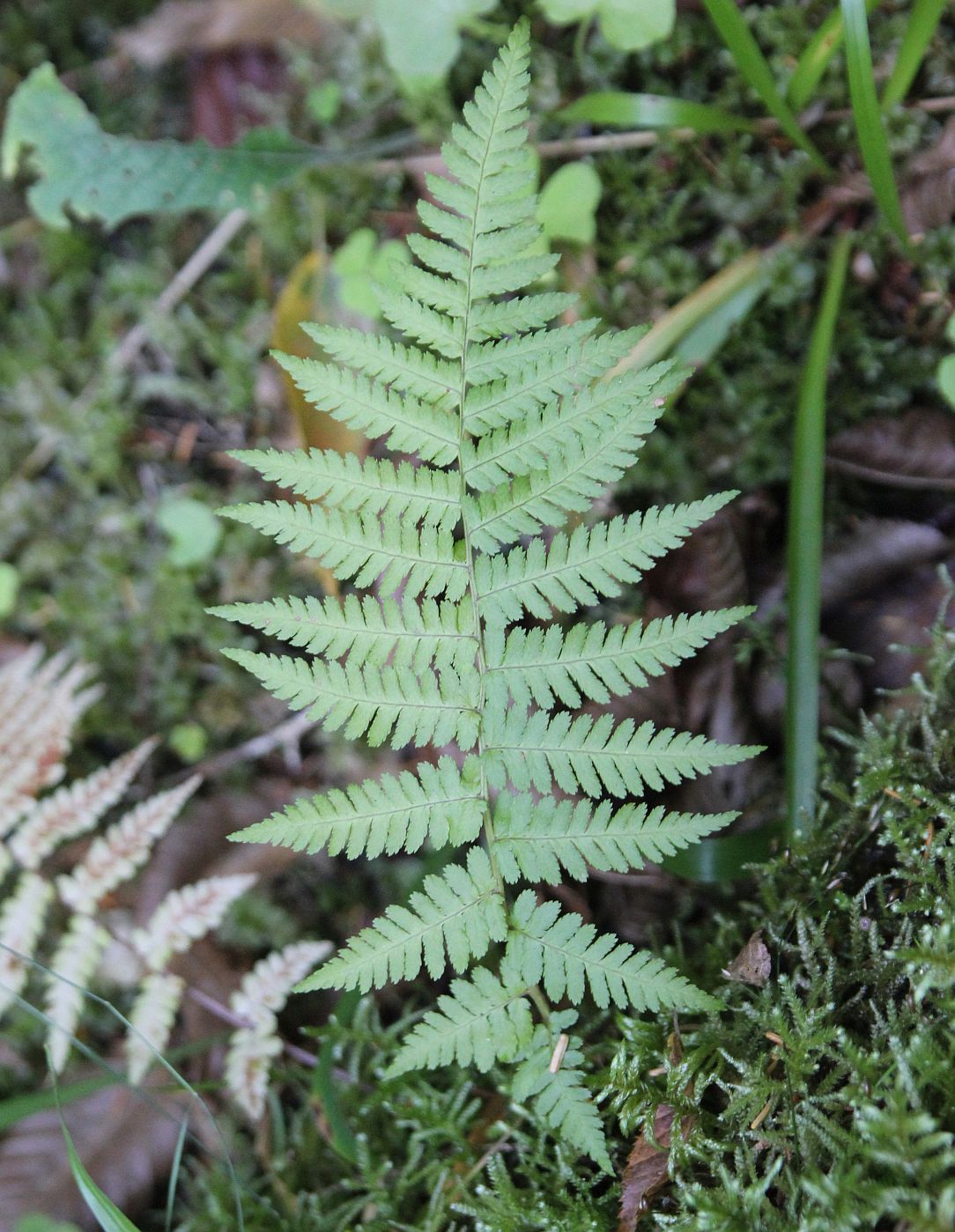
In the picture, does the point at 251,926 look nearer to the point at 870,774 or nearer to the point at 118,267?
the point at 870,774

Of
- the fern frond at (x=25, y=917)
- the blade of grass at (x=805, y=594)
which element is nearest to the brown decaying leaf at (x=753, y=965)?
the blade of grass at (x=805, y=594)

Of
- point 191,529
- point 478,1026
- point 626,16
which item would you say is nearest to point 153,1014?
point 478,1026

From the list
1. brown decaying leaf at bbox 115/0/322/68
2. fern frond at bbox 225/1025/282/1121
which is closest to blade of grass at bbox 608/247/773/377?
brown decaying leaf at bbox 115/0/322/68

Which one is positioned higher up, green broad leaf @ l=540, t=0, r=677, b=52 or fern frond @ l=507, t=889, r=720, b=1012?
green broad leaf @ l=540, t=0, r=677, b=52

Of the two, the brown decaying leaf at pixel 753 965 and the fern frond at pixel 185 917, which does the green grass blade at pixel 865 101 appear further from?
the fern frond at pixel 185 917

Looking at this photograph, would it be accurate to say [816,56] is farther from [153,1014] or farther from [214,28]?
[153,1014]

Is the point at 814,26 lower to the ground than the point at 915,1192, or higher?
higher

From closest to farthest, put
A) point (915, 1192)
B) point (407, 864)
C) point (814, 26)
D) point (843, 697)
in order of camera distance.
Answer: point (915, 1192)
point (843, 697)
point (814, 26)
point (407, 864)

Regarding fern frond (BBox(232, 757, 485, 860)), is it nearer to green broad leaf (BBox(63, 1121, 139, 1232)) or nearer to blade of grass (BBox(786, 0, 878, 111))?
green broad leaf (BBox(63, 1121, 139, 1232))

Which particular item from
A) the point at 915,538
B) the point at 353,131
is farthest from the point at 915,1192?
the point at 353,131
